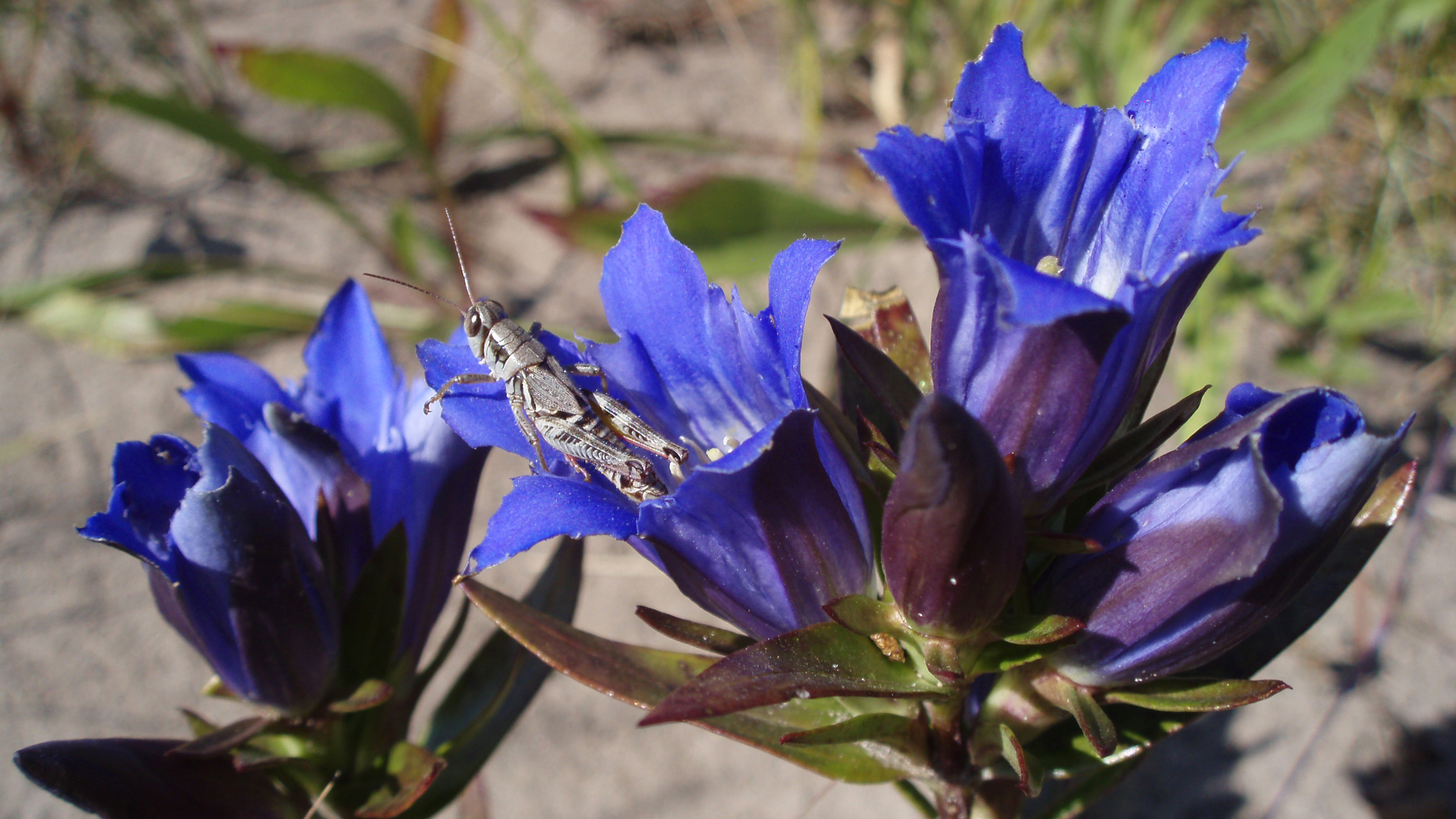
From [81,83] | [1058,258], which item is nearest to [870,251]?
[1058,258]

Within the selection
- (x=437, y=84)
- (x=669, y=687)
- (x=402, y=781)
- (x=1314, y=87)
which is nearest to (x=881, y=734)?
(x=669, y=687)

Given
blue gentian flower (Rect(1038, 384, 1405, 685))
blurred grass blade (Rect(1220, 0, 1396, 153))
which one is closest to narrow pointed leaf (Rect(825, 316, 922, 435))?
blue gentian flower (Rect(1038, 384, 1405, 685))

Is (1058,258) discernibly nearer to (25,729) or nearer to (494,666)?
(494,666)

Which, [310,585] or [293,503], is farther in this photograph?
[293,503]

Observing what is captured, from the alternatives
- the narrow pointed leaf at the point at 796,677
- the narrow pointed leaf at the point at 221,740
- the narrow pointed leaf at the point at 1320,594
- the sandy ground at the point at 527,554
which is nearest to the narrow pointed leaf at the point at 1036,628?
the narrow pointed leaf at the point at 796,677

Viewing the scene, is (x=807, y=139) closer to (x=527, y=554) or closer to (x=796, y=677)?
(x=527, y=554)
